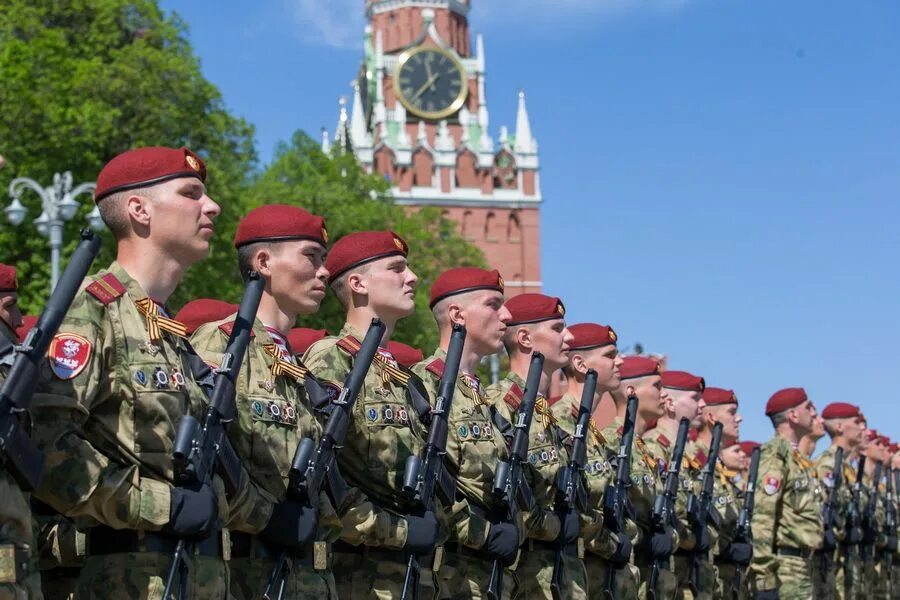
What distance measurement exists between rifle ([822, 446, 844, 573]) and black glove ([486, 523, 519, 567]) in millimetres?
7238

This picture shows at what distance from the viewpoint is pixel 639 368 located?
1085 centimetres

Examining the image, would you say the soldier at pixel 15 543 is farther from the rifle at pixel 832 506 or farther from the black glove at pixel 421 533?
the rifle at pixel 832 506

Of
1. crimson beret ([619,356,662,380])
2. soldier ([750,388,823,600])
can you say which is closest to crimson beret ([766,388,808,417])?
soldier ([750,388,823,600])

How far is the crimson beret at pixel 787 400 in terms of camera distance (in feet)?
46.2

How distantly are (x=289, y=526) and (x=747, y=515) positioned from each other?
25.1 ft

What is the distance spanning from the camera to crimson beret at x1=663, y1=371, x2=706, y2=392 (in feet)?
39.5

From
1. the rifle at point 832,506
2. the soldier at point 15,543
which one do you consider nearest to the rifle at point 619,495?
the rifle at point 832,506

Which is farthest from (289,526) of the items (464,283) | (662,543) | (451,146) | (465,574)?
(451,146)

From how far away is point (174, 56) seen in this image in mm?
30031

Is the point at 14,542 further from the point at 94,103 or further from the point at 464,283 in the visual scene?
the point at 94,103

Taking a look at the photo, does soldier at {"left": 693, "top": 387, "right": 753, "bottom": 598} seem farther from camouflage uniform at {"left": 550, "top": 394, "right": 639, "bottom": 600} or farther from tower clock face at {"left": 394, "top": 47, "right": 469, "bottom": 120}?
tower clock face at {"left": 394, "top": 47, "right": 469, "bottom": 120}

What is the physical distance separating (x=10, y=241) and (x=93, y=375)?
925 inches

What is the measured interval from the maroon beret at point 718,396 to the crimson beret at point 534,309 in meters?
4.83

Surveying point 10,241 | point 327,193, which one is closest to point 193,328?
point 10,241
